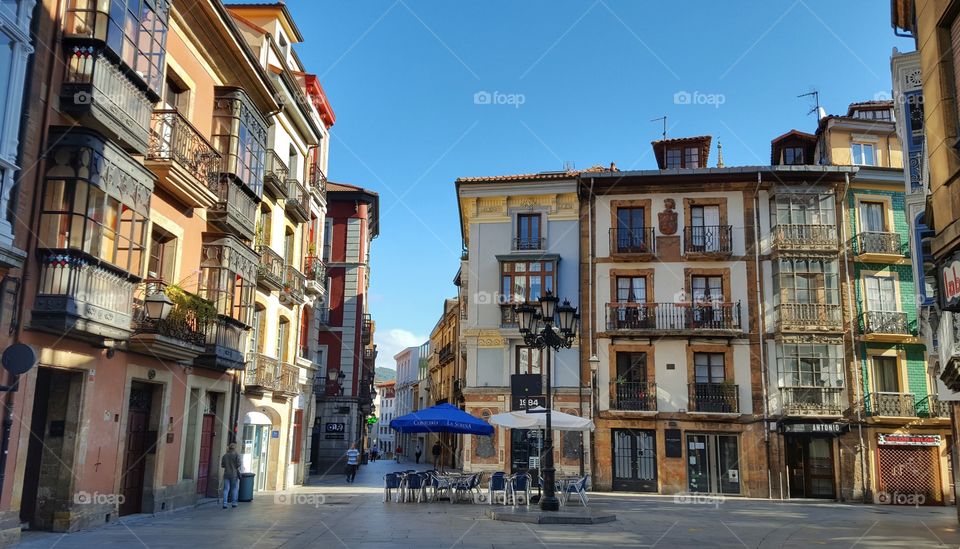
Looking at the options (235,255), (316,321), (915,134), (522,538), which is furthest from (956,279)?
(316,321)

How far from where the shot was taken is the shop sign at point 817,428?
2769cm

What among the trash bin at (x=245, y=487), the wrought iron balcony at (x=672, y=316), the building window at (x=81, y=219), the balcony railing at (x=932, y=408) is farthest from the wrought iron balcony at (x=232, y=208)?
the balcony railing at (x=932, y=408)

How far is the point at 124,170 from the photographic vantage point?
43.2 feet

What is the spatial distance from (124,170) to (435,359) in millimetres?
52205

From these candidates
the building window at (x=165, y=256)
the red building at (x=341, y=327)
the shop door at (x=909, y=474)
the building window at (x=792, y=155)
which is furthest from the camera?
the red building at (x=341, y=327)

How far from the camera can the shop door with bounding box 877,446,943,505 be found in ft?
90.5

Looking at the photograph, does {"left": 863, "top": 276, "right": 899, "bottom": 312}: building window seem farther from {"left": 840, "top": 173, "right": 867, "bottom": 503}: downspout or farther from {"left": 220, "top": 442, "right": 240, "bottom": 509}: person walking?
{"left": 220, "top": 442, "right": 240, "bottom": 509}: person walking

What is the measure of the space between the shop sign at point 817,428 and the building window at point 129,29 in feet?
77.3

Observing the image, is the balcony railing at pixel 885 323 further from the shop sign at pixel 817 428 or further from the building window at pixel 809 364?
the shop sign at pixel 817 428

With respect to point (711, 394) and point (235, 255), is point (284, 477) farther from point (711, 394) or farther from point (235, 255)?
point (711, 394)

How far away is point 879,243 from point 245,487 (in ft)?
79.0

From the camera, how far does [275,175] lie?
74.5 feet

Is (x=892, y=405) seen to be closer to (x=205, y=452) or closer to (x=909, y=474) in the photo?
(x=909, y=474)

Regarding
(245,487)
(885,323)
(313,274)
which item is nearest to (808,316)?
(885,323)
